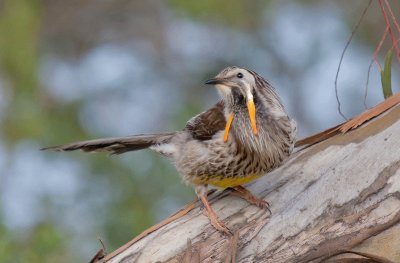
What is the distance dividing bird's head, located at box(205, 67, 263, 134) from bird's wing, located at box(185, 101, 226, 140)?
133 mm

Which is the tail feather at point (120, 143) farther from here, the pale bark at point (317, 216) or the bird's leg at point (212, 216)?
the pale bark at point (317, 216)

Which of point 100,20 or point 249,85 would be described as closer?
point 249,85

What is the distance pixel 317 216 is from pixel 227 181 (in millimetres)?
670

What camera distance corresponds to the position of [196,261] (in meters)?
3.98

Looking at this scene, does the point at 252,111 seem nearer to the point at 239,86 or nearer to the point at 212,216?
the point at 239,86

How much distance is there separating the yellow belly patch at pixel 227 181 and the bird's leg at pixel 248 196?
0.18ft

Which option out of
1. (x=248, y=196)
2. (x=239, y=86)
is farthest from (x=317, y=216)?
(x=239, y=86)

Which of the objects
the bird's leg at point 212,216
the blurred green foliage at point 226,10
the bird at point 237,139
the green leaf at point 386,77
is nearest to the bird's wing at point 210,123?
the bird at point 237,139

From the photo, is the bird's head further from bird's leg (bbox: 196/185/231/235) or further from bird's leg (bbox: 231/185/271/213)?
bird's leg (bbox: 196/185/231/235)

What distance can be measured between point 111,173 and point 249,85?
2.91 metres

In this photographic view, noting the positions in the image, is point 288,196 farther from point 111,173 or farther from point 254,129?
point 111,173

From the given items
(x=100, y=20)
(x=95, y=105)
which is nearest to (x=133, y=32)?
(x=100, y=20)

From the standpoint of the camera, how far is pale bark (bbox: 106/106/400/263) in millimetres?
3918

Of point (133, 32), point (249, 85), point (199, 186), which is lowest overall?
point (199, 186)
